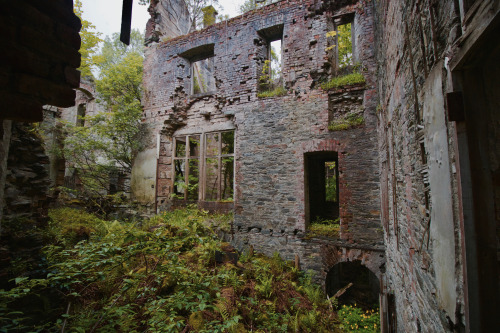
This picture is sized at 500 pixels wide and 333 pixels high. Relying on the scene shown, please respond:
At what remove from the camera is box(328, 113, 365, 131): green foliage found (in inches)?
245

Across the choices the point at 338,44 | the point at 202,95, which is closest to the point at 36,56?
the point at 338,44

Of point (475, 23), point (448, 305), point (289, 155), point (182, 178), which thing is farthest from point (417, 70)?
point (182, 178)

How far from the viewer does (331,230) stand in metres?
6.43

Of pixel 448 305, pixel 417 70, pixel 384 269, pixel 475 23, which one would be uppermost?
pixel 417 70

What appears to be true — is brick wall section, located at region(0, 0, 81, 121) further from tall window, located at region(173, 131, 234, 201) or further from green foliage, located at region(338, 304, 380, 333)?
tall window, located at region(173, 131, 234, 201)

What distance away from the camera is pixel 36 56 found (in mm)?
1352

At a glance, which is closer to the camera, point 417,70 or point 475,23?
point 475,23

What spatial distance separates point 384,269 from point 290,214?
8.50 feet

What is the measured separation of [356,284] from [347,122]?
5.25 metres

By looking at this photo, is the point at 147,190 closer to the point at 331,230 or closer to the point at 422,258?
the point at 331,230

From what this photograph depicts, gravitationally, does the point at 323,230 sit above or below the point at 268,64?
below

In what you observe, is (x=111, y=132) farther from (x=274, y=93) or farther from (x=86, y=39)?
(x=274, y=93)

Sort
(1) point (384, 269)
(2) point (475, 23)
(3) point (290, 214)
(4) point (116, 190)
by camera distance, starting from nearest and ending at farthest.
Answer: (2) point (475, 23) → (1) point (384, 269) → (3) point (290, 214) → (4) point (116, 190)

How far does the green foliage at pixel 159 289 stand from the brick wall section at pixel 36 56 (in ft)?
7.48
